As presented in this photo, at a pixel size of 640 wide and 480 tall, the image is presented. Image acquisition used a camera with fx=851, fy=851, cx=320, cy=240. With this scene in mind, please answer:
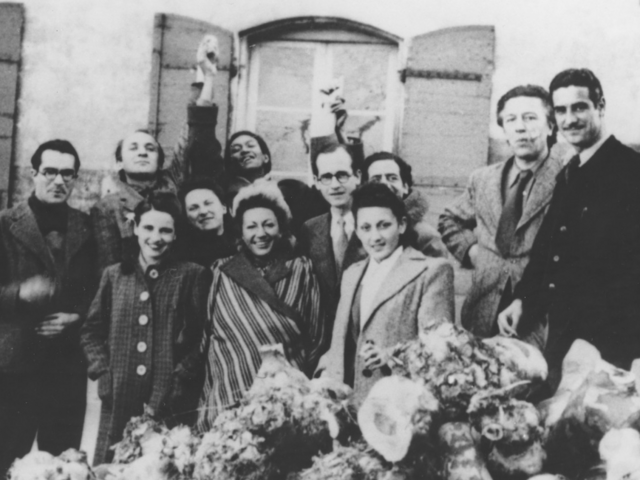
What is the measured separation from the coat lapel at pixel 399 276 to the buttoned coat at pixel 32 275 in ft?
3.78

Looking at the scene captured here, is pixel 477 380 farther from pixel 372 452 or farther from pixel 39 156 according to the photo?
pixel 39 156

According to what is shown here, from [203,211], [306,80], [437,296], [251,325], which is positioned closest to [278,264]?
[251,325]

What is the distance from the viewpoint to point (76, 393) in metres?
3.34

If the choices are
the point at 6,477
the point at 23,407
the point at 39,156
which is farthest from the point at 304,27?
the point at 6,477

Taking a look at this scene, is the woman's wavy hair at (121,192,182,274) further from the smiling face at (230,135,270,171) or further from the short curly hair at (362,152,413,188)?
the short curly hair at (362,152,413,188)

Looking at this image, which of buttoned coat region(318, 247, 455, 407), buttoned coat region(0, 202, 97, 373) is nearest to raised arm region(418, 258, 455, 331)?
buttoned coat region(318, 247, 455, 407)

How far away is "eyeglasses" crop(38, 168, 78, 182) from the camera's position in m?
3.46

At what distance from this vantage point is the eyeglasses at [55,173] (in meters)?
3.46

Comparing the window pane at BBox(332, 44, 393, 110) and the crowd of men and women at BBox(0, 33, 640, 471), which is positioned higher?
the window pane at BBox(332, 44, 393, 110)

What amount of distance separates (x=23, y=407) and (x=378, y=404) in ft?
5.02

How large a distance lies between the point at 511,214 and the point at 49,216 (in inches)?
72.2

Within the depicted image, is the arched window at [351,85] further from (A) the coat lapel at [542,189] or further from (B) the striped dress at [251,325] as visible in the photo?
(B) the striped dress at [251,325]

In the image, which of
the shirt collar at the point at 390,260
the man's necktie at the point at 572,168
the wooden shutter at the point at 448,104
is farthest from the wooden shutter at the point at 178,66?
the man's necktie at the point at 572,168

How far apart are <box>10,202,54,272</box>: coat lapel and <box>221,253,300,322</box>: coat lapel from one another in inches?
30.7
